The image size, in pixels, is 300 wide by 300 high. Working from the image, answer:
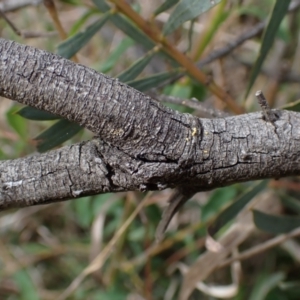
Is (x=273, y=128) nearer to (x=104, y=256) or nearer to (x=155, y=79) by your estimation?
(x=155, y=79)

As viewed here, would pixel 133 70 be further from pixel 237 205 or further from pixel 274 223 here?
pixel 274 223

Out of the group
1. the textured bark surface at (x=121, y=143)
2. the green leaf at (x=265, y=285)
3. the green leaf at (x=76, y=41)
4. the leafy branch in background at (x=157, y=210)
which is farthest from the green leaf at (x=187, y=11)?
the green leaf at (x=265, y=285)

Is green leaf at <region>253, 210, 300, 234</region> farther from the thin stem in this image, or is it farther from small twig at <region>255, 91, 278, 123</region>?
small twig at <region>255, 91, 278, 123</region>

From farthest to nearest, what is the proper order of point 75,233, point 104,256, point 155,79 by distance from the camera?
1. point 75,233
2. point 104,256
3. point 155,79

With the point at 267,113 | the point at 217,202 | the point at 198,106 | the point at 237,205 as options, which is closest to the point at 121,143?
the point at 267,113

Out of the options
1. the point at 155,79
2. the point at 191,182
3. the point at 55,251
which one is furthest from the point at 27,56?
the point at 55,251
